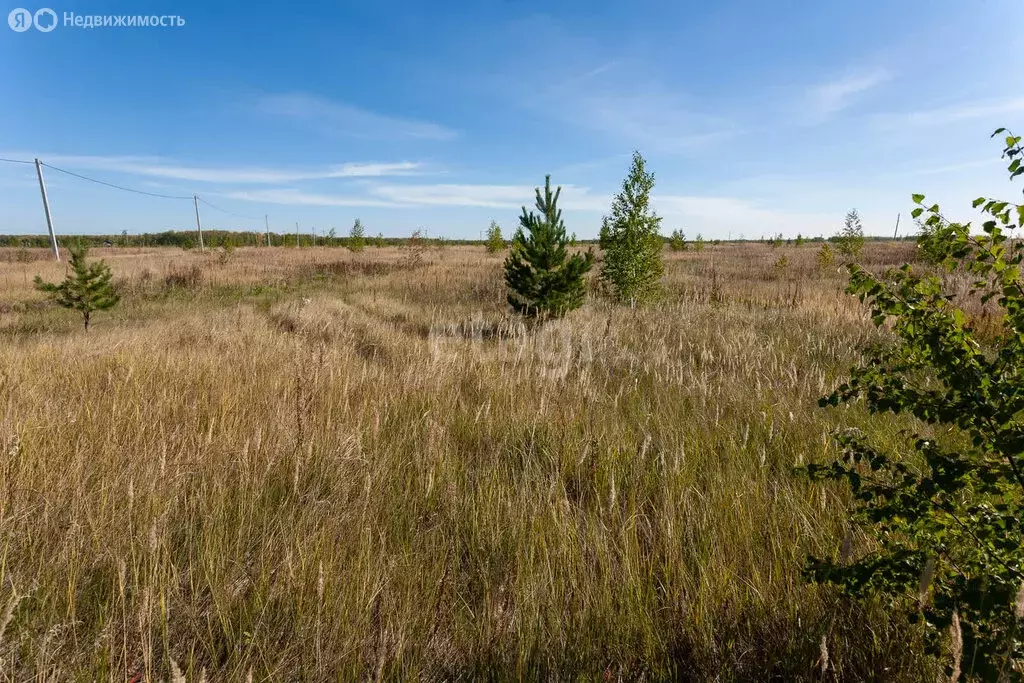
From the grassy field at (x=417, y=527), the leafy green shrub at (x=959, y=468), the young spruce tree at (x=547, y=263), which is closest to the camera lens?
the leafy green shrub at (x=959, y=468)

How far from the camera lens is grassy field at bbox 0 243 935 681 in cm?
142

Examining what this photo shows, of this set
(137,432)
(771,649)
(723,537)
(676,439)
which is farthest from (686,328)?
(137,432)

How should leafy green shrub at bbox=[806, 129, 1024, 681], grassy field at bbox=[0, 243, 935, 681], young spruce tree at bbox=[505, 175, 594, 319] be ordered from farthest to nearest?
young spruce tree at bbox=[505, 175, 594, 319]
grassy field at bbox=[0, 243, 935, 681]
leafy green shrub at bbox=[806, 129, 1024, 681]

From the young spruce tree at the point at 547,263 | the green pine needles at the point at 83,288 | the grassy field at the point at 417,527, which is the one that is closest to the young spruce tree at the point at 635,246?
the young spruce tree at the point at 547,263

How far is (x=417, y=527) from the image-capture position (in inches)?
82.4

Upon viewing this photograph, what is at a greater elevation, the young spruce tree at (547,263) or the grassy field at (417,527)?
the young spruce tree at (547,263)

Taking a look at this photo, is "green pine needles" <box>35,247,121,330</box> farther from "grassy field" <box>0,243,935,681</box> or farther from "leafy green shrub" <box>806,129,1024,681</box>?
"leafy green shrub" <box>806,129,1024,681</box>

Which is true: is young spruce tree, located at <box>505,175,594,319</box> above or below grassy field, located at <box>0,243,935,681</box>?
above

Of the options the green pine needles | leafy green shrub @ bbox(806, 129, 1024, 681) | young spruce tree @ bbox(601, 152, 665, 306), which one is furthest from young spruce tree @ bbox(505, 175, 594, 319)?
the green pine needles

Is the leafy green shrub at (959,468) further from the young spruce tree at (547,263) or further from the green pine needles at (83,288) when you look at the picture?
the green pine needles at (83,288)

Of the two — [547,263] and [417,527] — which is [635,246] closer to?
[547,263]

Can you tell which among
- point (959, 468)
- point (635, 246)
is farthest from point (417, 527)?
point (635, 246)

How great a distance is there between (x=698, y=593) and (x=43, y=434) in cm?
352

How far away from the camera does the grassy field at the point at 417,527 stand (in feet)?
4.64
